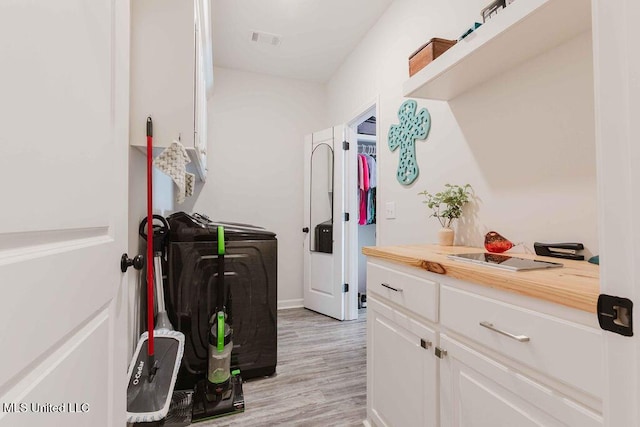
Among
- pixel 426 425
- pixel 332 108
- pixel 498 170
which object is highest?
pixel 332 108

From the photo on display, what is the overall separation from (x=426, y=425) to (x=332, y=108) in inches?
129

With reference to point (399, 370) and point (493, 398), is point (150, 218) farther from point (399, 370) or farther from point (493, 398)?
point (493, 398)

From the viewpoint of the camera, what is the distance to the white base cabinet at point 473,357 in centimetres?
63

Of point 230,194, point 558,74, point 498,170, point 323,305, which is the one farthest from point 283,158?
point 558,74

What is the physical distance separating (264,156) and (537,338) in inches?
129

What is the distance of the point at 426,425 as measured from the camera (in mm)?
1052

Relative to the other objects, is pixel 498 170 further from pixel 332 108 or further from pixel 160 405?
pixel 332 108

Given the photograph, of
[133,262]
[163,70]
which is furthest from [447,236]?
[163,70]

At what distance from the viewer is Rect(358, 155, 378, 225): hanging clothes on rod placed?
3.42m

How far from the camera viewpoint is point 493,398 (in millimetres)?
810

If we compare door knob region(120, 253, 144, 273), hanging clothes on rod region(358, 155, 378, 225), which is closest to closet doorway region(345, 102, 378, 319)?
hanging clothes on rod region(358, 155, 378, 225)

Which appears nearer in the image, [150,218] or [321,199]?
[150,218]

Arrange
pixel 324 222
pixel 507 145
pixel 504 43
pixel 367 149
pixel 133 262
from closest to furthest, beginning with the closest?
pixel 133 262, pixel 504 43, pixel 507 145, pixel 324 222, pixel 367 149

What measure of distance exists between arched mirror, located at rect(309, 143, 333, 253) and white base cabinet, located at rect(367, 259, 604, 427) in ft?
6.28
